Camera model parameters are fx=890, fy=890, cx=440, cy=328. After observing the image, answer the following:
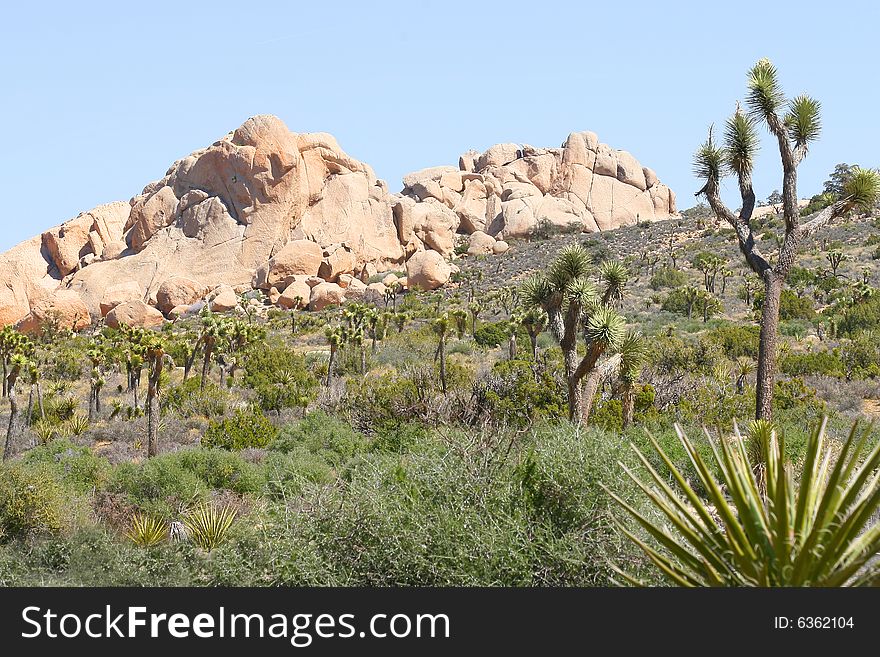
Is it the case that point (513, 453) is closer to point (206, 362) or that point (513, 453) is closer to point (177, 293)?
point (206, 362)

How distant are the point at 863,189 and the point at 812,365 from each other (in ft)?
→ 48.8

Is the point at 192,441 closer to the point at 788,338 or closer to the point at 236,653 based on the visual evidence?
the point at 236,653

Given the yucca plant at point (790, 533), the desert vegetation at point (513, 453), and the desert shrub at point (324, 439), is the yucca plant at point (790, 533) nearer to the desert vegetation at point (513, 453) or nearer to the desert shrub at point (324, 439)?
the desert vegetation at point (513, 453)

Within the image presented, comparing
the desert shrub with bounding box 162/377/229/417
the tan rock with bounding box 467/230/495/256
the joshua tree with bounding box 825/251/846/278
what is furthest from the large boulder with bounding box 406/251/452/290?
the desert shrub with bounding box 162/377/229/417

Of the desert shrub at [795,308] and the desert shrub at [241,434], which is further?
the desert shrub at [795,308]

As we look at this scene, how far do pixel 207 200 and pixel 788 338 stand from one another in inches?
1848

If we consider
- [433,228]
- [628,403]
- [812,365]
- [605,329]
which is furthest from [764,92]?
[433,228]

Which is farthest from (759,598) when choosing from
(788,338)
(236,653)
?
(788,338)

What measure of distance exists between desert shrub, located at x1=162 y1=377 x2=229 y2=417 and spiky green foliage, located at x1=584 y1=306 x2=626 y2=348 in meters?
15.3

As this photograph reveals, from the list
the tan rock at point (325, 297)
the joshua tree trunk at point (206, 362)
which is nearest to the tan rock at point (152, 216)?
the tan rock at point (325, 297)

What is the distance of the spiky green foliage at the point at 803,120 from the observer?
41.3 ft

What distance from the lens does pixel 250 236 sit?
64.8m

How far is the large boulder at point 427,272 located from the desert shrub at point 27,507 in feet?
159

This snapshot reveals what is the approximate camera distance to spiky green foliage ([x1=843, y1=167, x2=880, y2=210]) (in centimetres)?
1259
